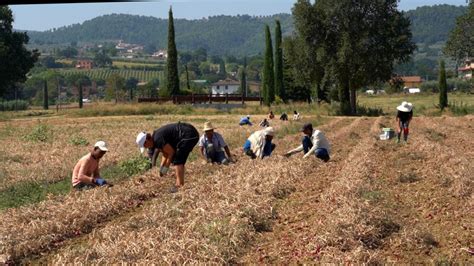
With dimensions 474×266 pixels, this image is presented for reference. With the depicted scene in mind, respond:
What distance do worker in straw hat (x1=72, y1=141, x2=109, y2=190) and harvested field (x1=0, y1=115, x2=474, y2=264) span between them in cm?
52

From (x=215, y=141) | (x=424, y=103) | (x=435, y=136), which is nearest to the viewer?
(x=215, y=141)

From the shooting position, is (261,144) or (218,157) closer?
(218,157)

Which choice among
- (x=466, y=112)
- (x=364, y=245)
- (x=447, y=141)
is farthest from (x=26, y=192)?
(x=466, y=112)

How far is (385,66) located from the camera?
47719 millimetres

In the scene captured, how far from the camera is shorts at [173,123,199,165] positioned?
41.5 ft

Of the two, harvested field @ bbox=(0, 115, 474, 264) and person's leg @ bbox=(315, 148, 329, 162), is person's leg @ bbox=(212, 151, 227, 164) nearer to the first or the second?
harvested field @ bbox=(0, 115, 474, 264)

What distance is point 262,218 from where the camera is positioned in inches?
352

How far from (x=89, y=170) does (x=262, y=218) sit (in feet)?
15.2

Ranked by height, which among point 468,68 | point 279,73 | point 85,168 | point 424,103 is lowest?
point 424,103

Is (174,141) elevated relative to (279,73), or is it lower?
lower

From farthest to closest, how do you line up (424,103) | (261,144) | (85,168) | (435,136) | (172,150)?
(424,103) < (435,136) < (261,144) < (172,150) < (85,168)

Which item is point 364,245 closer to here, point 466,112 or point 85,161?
point 85,161

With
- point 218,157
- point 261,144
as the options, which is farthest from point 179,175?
point 261,144

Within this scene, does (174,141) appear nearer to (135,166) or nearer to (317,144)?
(135,166)
